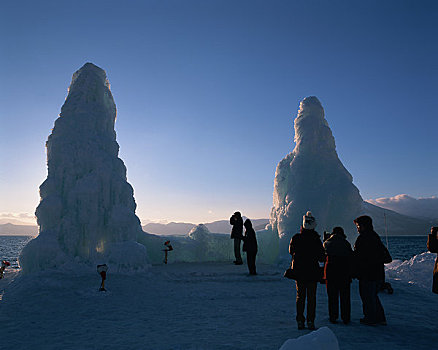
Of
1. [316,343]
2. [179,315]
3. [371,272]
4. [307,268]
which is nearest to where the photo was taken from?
[316,343]

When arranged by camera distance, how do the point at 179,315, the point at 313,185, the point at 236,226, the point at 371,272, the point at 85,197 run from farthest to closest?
the point at 313,185
the point at 236,226
the point at 85,197
the point at 179,315
the point at 371,272

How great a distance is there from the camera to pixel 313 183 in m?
21.0

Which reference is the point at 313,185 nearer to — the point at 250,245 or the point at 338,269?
the point at 250,245

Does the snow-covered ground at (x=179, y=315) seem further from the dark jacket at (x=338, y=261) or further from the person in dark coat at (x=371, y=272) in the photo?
the dark jacket at (x=338, y=261)

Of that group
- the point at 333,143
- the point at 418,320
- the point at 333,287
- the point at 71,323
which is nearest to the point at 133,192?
the point at 71,323

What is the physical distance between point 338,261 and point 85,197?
1162 cm

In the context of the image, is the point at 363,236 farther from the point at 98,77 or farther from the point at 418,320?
the point at 98,77

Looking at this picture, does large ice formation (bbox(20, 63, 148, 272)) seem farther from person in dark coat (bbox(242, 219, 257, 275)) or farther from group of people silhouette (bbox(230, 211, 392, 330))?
group of people silhouette (bbox(230, 211, 392, 330))

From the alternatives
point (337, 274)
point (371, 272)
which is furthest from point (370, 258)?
point (337, 274)

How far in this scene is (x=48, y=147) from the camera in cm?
Result: 1489

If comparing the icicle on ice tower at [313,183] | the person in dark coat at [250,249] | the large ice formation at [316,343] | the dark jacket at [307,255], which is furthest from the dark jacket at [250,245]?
the large ice formation at [316,343]

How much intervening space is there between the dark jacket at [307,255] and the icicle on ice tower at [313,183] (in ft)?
47.7

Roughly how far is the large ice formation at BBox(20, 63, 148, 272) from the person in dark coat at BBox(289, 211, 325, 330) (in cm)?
842

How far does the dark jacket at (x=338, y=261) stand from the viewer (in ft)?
19.2
